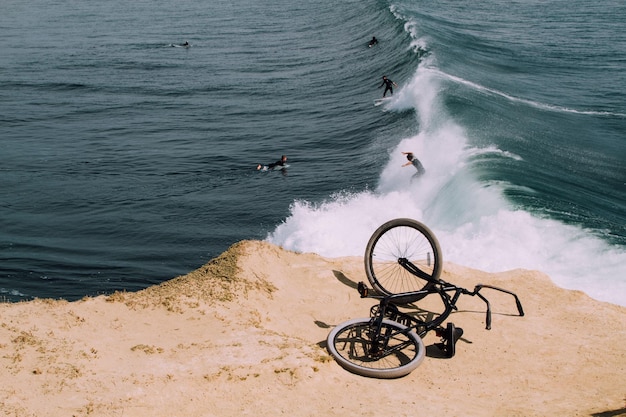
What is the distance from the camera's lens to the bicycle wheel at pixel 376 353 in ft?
28.8

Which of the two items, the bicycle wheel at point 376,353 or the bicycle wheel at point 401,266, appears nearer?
the bicycle wheel at point 376,353

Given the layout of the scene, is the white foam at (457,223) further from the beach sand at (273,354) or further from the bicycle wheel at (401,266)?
the beach sand at (273,354)

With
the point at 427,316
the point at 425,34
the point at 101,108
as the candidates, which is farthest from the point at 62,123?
the point at 427,316

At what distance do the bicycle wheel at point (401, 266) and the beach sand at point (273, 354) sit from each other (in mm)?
623

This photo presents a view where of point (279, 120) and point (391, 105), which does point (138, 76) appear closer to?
point (279, 120)

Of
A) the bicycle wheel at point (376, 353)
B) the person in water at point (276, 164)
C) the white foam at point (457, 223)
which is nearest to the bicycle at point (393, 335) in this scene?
the bicycle wheel at point (376, 353)

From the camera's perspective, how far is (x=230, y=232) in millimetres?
22328

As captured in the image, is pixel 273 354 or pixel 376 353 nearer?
pixel 273 354

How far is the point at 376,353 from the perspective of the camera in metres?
9.20

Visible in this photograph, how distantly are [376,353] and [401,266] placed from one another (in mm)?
3166

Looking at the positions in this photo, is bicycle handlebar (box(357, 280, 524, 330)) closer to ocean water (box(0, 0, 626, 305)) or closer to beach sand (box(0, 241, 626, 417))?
beach sand (box(0, 241, 626, 417))

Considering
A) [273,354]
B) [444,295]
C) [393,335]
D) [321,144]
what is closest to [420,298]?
[444,295]

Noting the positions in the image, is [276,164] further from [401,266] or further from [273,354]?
[273,354]

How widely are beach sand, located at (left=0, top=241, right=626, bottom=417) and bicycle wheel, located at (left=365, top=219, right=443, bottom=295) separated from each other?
0.62 m
